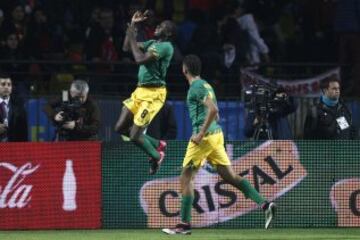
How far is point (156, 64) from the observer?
707 inches

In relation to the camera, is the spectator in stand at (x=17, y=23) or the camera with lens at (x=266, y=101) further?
the spectator in stand at (x=17, y=23)

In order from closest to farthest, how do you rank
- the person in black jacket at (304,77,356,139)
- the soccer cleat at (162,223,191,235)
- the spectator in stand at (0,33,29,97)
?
the soccer cleat at (162,223,191,235)
the person in black jacket at (304,77,356,139)
the spectator in stand at (0,33,29,97)

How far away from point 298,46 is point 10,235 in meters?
8.48

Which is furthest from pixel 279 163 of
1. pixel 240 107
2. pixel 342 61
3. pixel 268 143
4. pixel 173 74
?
pixel 342 61

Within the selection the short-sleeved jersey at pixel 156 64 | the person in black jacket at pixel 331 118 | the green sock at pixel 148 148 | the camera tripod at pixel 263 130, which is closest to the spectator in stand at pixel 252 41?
the camera tripod at pixel 263 130

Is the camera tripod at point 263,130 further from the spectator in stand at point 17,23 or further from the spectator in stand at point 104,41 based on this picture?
the spectator in stand at point 17,23

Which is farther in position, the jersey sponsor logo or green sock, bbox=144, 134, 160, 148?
the jersey sponsor logo

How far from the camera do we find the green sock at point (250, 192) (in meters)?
17.5

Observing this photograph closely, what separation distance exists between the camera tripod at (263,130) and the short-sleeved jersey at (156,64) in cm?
205

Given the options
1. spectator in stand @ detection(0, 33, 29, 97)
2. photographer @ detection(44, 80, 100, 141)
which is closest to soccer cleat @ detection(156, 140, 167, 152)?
photographer @ detection(44, 80, 100, 141)

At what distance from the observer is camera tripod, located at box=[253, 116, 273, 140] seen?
1958 cm

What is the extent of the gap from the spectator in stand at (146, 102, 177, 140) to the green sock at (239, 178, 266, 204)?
8.48 ft

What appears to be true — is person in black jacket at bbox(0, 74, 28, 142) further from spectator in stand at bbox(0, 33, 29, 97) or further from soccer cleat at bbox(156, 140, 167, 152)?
soccer cleat at bbox(156, 140, 167, 152)

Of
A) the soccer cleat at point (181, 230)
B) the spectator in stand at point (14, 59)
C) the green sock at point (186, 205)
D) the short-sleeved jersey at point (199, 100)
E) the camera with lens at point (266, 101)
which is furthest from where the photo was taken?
the spectator in stand at point (14, 59)
